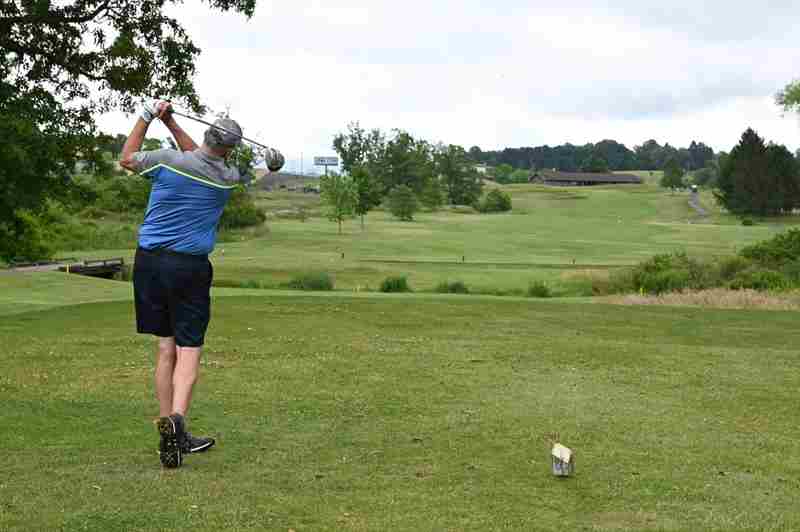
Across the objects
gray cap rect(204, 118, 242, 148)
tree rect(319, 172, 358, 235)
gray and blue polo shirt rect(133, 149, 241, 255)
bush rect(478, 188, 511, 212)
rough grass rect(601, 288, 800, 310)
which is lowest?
bush rect(478, 188, 511, 212)

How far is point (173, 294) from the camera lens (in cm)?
734

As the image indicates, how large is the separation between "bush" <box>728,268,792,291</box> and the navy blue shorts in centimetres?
3559

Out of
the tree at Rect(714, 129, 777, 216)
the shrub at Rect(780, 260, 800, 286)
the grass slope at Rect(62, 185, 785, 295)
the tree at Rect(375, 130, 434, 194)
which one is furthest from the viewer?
A: the tree at Rect(375, 130, 434, 194)

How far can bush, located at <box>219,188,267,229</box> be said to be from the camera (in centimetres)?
9929

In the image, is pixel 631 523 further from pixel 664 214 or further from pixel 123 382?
pixel 664 214

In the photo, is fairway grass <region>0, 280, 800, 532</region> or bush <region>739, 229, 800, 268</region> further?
bush <region>739, 229, 800, 268</region>

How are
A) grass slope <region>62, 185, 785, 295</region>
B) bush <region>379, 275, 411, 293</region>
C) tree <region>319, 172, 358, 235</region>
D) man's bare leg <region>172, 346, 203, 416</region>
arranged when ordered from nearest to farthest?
man's bare leg <region>172, 346, 203, 416</region>
bush <region>379, 275, 411, 293</region>
grass slope <region>62, 185, 785, 295</region>
tree <region>319, 172, 358, 235</region>

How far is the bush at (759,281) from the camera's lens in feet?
134

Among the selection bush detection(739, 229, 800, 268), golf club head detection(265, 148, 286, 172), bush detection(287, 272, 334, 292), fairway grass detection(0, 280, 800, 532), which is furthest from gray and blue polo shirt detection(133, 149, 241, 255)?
bush detection(739, 229, 800, 268)

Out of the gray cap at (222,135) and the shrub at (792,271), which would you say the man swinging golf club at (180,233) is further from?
the shrub at (792,271)

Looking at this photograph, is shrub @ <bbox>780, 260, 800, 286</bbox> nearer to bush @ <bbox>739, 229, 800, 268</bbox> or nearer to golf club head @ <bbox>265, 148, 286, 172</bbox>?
bush @ <bbox>739, 229, 800, 268</bbox>

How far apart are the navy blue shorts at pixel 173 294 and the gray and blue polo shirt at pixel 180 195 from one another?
0.28ft

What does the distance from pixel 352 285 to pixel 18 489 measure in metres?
44.3

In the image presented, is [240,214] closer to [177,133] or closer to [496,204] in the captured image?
[496,204]
